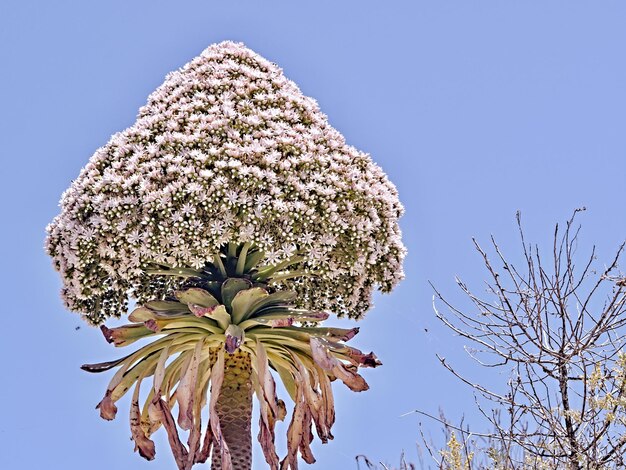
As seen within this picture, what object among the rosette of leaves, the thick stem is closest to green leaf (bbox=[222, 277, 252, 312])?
the rosette of leaves

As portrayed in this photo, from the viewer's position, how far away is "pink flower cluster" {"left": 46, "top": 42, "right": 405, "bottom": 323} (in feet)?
23.3

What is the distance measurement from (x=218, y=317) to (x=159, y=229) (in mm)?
871

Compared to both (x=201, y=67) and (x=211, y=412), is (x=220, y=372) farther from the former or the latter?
(x=201, y=67)

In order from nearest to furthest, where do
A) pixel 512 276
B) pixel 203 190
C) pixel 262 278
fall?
pixel 512 276
pixel 203 190
pixel 262 278

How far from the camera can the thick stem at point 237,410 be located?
749cm

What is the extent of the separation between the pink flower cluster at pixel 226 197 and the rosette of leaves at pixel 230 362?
39 centimetres

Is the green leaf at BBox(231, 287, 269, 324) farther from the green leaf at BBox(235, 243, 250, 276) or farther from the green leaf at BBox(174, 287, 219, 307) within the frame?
the green leaf at BBox(235, 243, 250, 276)

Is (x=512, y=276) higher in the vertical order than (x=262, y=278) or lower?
lower

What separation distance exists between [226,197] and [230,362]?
5.03 feet

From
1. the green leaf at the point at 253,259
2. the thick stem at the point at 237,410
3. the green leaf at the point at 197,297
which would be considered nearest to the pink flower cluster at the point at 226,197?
the green leaf at the point at 197,297

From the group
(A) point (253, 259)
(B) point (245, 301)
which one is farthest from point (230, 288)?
(A) point (253, 259)

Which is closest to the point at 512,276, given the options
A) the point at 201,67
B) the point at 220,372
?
the point at 220,372

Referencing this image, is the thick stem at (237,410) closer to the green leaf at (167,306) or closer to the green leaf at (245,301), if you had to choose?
the green leaf at (245,301)

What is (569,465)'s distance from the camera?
4914 millimetres
